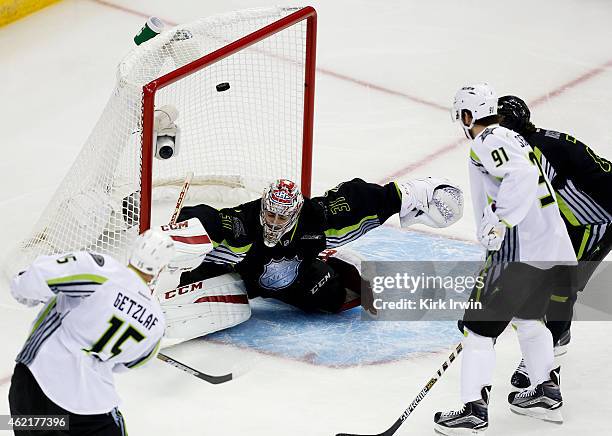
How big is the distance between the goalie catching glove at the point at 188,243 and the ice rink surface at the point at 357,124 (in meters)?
0.46

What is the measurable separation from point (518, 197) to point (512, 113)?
1.44 ft

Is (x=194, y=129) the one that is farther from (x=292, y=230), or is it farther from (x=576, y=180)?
(x=576, y=180)

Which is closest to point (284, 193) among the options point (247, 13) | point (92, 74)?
point (247, 13)

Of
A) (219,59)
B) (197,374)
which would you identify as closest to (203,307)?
(197,374)

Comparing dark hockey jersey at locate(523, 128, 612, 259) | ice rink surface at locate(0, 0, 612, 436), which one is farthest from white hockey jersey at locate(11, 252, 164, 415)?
dark hockey jersey at locate(523, 128, 612, 259)

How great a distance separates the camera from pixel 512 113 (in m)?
4.14

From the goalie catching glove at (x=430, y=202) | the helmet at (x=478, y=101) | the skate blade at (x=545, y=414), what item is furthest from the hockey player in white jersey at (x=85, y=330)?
the goalie catching glove at (x=430, y=202)

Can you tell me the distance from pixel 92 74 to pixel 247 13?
182 cm

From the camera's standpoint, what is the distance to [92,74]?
6.63 meters

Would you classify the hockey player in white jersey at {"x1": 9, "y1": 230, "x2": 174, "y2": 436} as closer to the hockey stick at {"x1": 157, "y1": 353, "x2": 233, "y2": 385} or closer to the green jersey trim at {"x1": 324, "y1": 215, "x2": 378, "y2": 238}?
the hockey stick at {"x1": 157, "y1": 353, "x2": 233, "y2": 385}

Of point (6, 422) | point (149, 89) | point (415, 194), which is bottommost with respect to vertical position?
point (6, 422)

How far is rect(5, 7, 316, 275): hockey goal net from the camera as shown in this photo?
459 cm

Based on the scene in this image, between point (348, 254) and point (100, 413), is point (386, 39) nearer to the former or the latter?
point (348, 254)

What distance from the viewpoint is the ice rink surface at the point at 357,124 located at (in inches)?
167
